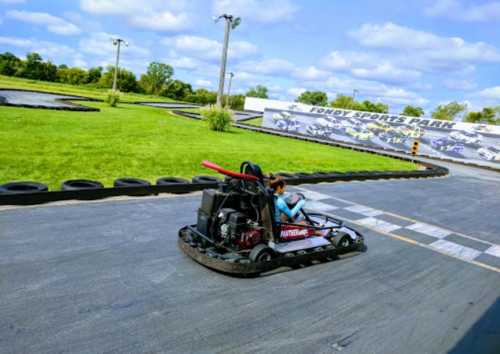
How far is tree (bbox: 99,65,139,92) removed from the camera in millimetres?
84956

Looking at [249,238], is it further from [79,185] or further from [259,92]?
[259,92]

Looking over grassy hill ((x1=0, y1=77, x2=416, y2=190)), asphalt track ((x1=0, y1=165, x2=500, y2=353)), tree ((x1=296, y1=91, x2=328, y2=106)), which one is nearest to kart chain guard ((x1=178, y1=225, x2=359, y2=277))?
asphalt track ((x1=0, y1=165, x2=500, y2=353))

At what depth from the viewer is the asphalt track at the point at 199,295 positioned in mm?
3711

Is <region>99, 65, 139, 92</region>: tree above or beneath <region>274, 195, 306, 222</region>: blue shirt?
above

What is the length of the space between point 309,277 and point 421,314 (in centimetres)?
149

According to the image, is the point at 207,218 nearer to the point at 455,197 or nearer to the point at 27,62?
the point at 455,197

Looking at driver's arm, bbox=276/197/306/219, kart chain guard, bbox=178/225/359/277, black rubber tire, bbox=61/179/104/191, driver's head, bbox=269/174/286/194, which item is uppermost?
driver's head, bbox=269/174/286/194

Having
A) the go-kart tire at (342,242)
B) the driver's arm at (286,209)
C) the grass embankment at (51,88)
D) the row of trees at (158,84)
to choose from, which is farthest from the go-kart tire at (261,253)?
the row of trees at (158,84)

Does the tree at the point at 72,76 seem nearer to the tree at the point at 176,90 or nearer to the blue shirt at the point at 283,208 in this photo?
the tree at the point at 176,90

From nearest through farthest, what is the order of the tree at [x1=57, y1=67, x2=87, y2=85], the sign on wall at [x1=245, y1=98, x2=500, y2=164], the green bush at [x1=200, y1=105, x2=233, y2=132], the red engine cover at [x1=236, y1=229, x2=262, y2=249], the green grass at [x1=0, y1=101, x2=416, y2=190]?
1. the red engine cover at [x1=236, y1=229, x2=262, y2=249]
2. the green grass at [x1=0, y1=101, x2=416, y2=190]
3. the green bush at [x1=200, y1=105, x2=233, y2=132]
4. the sign on wall at [x1=245, y1=98, x2=500, y2=164]
5. the tree at [x1=57, y1=67, x2=87, y2=85]

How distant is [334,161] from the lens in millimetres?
19781

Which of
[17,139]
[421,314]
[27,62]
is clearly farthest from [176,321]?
[27,62]

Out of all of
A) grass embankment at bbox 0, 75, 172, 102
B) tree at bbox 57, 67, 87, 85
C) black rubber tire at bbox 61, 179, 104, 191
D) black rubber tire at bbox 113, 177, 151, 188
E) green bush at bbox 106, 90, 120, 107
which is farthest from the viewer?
tree at bbox 57, 67, 87, 85

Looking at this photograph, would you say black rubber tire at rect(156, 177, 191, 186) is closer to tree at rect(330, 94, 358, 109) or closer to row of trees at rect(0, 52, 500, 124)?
row of trees at rect(0, 52, 500, 124)
